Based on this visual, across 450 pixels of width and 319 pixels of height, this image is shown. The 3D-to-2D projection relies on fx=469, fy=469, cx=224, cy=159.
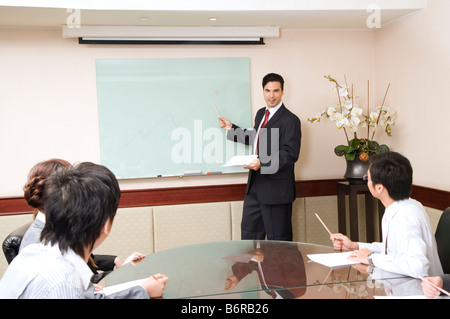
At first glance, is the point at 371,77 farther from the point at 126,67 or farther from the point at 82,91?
the point at 82,91

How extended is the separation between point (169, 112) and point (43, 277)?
9.44ft

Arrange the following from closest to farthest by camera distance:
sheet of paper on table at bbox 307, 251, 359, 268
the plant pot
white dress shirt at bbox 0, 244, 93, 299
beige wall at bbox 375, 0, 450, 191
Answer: white dress shirt at bbox 0, 244, 93, 299, sheet of paper on table at bbox 307, 251, 359, 268, beige wall at bbox 375, 0, 450, 191, the plant pot

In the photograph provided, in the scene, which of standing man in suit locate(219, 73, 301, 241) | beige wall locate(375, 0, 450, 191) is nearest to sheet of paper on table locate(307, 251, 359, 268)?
standing man in suit locate(219, 73, 301, 241)

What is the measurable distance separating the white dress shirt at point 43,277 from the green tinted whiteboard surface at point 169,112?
2651 mm

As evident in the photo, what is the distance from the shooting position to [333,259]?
2168mm

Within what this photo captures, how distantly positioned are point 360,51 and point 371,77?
0.87ft

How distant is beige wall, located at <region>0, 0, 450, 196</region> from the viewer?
3627mm

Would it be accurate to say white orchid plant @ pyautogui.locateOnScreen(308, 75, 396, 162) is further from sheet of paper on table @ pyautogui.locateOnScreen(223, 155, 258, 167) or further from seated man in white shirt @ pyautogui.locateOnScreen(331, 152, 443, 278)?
seated man in white shirt @ pyautogui.locateOnScreen(331, 152, 443, 278)

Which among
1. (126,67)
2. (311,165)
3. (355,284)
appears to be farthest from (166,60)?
(355,284)

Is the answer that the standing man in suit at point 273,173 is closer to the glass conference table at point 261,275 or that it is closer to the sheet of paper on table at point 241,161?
the sheet of paper on table at point 241,161

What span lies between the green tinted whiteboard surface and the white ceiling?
390 millimetres

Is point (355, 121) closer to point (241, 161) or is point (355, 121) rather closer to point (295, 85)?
point (295, 85)
